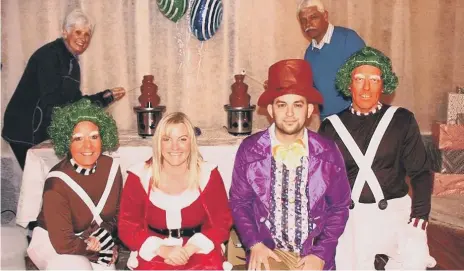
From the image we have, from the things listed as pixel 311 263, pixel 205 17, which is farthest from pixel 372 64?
pixel 205 17

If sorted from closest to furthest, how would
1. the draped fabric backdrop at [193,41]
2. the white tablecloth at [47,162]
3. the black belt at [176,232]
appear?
the black belt at [176,232] < the white tablecloth at [47,162] < the draped fabric backdrop at [193,41]

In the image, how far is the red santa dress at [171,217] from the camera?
2.75m

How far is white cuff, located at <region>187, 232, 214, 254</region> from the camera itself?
9.09 ft

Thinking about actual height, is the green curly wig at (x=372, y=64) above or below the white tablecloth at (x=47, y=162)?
above

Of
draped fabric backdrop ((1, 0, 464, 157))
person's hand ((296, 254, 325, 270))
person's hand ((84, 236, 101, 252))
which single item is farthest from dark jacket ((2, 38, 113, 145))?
person's hand ((296, 254, 325, 270))

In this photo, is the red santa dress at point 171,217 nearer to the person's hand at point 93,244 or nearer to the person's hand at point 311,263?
the person's hand at point 93,244

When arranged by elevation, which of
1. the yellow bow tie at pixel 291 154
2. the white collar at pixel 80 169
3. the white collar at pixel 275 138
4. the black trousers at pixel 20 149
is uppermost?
the white collar at pixel 275 138

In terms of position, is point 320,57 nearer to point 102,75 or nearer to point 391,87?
point 391,87

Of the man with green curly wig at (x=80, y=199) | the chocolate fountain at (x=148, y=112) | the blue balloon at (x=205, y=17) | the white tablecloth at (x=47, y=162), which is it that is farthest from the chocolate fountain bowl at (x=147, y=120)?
the blue balloon at (x=205, y=17)

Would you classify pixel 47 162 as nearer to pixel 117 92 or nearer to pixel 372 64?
pixel 117 92

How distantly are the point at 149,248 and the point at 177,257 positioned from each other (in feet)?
0.52

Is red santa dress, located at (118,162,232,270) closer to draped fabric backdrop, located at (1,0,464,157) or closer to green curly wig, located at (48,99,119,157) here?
green curly wig, located at (48,99,119,157)

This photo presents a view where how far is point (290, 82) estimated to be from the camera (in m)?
2.74

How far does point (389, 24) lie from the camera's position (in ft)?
18.1
